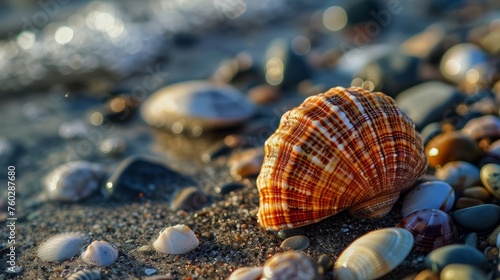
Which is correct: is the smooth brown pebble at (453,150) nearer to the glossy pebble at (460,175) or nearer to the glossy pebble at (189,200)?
the glossy pebble at (460,175)

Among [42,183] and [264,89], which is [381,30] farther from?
[42,183]

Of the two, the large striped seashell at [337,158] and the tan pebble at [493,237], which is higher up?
the large striped seashell at [337,158]

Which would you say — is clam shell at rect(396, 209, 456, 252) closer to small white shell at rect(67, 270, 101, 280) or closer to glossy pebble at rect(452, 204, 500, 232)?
glossy pebble at rect(452, 204, 500, 232)

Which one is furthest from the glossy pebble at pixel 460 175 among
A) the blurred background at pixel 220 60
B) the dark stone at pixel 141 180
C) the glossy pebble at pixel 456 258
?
the dark stone at pixel 141 180

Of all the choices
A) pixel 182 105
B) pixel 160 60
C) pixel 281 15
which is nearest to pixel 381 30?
pixel 281 15

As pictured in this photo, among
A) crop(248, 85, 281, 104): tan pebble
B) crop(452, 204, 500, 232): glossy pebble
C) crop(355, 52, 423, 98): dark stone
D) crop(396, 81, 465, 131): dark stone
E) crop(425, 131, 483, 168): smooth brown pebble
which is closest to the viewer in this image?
crop(452, 204, 500, 232): glossy pebble

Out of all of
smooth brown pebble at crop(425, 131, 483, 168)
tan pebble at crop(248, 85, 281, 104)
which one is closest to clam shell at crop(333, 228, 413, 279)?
smooth brown pebble at crop(425, 131, 483, 168)
